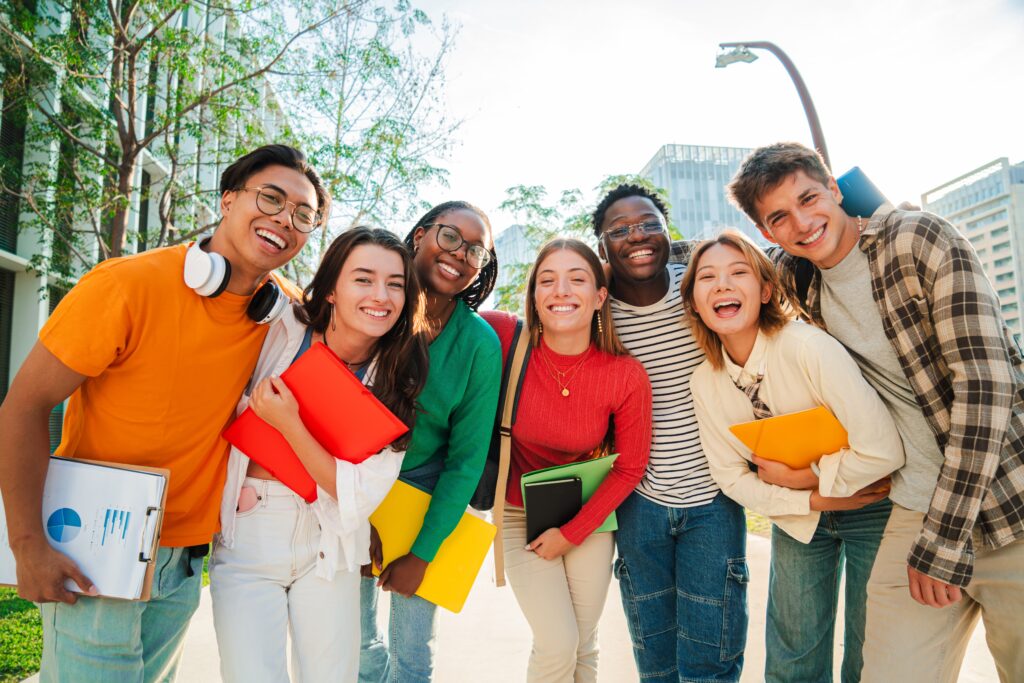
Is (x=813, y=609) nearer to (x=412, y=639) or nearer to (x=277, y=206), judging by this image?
(x=412, y=639)

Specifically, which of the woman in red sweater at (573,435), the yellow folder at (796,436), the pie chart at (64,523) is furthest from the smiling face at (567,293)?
the pie chart at (64,523)

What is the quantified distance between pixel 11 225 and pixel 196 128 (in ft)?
12.0

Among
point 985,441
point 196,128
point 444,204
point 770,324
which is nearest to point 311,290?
point 444,204

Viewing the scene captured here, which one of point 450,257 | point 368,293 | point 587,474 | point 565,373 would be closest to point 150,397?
point 368,293

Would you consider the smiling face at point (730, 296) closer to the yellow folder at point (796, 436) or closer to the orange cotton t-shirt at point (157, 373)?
the yellow folder at point (796, 436)

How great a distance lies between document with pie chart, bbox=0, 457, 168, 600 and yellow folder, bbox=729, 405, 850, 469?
2.30 meters

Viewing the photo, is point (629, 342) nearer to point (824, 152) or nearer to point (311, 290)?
point (311, 290)

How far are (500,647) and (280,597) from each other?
2317 millimetres

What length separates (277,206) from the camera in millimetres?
2340

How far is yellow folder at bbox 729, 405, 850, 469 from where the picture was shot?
2.38 metres

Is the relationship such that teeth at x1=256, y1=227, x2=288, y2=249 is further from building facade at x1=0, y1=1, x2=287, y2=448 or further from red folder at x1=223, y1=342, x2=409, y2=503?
building facade at x1=0, y1=1, x2=287, y2=448

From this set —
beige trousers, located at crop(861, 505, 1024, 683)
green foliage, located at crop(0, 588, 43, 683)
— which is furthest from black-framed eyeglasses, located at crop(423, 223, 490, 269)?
green foliage, located at crop(0, 588, 43, 683)

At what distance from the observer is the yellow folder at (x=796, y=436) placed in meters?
2.38

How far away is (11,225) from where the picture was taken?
8.47 m
